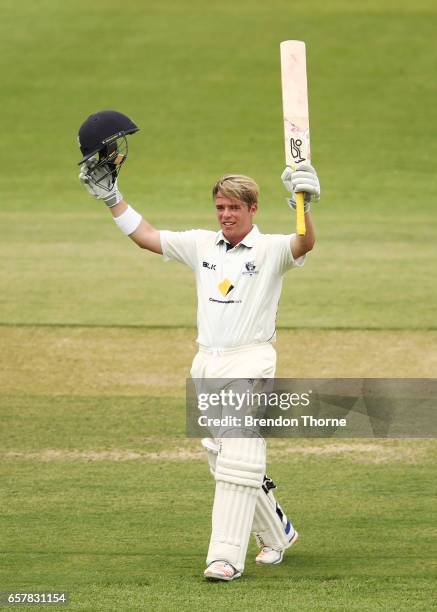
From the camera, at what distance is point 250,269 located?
6.50 metres

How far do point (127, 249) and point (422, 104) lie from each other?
1007 cm

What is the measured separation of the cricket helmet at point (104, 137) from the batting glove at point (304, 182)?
0.87m

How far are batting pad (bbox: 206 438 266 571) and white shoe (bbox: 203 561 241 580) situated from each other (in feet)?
0.08

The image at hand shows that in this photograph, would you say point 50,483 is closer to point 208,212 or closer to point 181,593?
point 181,593

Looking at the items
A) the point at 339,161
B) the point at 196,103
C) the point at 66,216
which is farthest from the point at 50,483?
the point at 196,103

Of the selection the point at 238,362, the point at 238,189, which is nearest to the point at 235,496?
the point at 238,362

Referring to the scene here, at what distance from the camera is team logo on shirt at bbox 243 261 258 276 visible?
21.3 feet

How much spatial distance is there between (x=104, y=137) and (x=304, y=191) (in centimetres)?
109

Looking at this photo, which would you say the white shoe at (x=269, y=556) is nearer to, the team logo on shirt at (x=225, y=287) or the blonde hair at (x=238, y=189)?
the team logo on shirt at (x=225, y=287)

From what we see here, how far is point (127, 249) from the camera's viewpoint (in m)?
16.9

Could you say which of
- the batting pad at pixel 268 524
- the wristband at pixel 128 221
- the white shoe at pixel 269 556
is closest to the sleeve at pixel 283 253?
the wristband at pixel 128 221

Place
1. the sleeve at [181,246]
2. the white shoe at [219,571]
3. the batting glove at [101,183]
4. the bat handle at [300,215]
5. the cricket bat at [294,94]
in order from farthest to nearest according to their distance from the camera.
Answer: the batting glove at [101,183]
the sleeve at [181,246]
the cricket bat at [294,94]
the bat handle at [300,215]
the white shoe at [219,571]

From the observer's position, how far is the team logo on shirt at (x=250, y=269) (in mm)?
6488

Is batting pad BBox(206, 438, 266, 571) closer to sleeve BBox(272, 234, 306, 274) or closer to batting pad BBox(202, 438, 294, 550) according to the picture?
batting pad BBox(202, 438, 294, 550)
